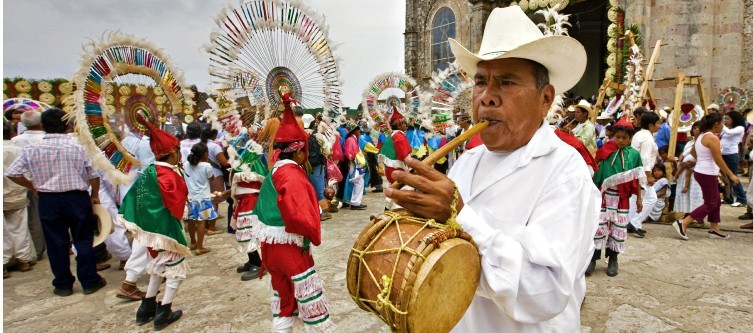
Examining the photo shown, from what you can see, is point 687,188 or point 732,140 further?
point 732,140

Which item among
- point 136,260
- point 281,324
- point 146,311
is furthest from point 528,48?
point 136,260

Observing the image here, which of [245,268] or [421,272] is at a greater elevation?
[421,272]

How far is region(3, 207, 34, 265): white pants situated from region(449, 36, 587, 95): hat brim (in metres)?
7.34

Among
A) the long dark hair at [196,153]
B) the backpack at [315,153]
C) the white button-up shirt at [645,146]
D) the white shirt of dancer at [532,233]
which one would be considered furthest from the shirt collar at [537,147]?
the backpack at [315,153]

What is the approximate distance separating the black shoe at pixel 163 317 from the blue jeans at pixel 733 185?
405 inches

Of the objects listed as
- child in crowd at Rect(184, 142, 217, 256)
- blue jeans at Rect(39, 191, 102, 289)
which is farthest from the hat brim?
child in crowd at Rect(184, 142, 217, 256)

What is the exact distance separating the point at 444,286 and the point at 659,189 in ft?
28.3

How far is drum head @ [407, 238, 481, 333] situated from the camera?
1.26 m

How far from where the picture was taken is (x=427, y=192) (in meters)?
1.34

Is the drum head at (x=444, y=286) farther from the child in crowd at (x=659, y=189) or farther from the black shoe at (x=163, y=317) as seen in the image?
the child in crowd at (x=659, y=189)

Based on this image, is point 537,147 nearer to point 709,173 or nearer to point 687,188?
point 709,173

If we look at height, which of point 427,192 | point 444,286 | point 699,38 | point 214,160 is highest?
point 699,38

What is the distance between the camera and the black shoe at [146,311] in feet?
14.0

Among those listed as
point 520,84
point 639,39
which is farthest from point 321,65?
point 639,39
